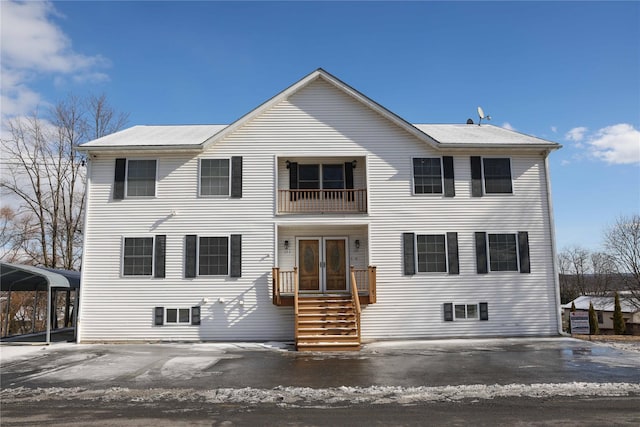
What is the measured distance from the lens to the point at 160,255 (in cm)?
1412

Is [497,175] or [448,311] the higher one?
[497,175]

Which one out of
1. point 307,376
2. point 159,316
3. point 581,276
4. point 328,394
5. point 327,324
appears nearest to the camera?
point 328,394

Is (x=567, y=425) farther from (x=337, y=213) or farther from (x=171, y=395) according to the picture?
(x=337, y=213)

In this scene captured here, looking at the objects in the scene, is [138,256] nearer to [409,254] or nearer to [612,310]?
[409,254]

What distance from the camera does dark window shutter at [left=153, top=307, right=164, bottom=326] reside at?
1383 centimetres

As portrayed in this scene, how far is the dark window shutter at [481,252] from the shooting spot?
14.4m

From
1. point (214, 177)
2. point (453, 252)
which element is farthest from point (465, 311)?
point (214, 177)

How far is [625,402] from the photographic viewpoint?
6.93m

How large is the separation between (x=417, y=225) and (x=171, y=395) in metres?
9.43

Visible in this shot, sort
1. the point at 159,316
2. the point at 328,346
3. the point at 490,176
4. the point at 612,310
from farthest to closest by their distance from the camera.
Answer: the point at 612,310, the point at 490,176, the point at 159,316, the point at 328,346

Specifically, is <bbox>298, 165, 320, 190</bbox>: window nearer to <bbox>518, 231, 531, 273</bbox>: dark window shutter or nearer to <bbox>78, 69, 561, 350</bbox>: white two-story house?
<bbox>78, 69, 561, 350</bbox>: white two-story house

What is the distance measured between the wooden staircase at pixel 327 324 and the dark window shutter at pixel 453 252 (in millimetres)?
3508

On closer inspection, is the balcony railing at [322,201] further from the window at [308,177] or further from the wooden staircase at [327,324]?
the wooden staircase at [327,324]

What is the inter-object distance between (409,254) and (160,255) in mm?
7928
